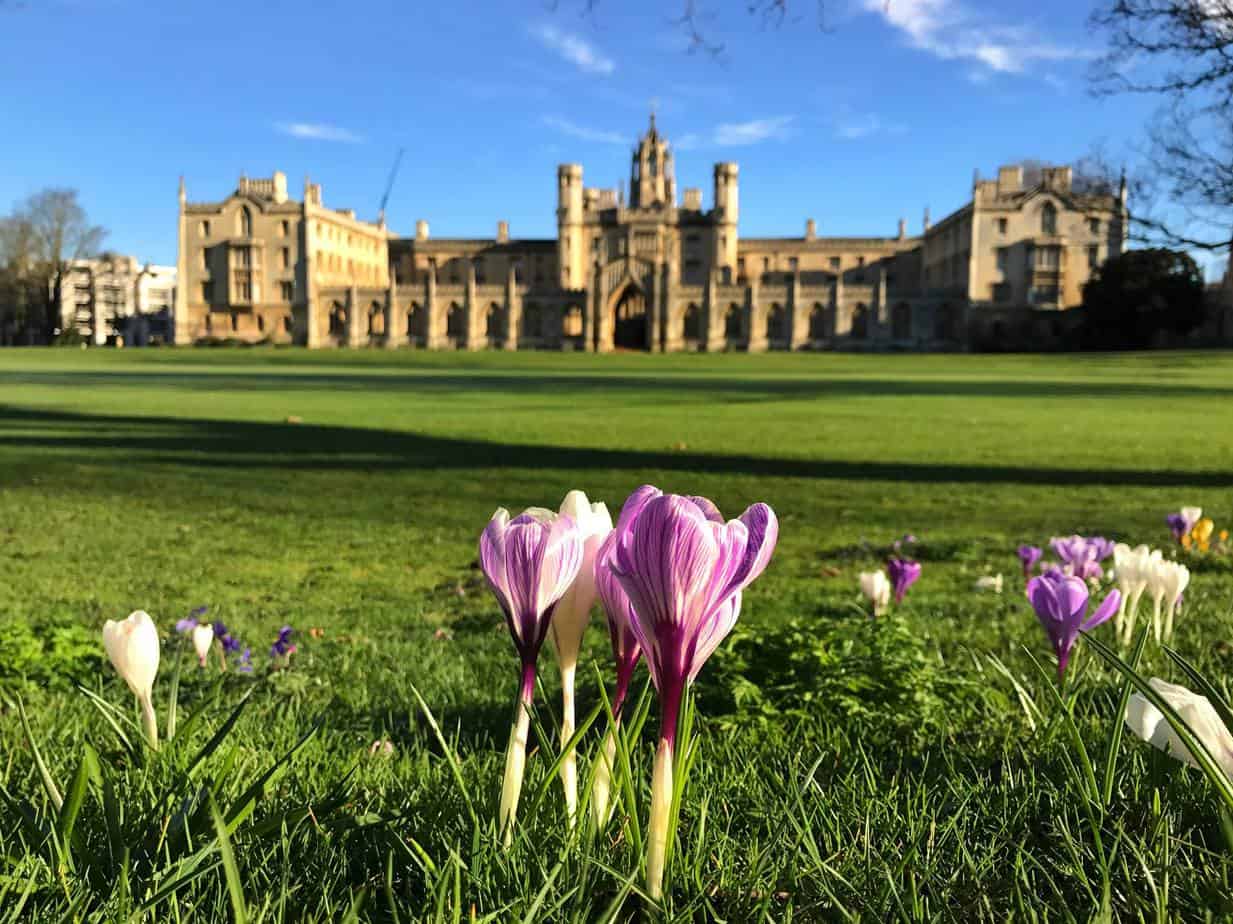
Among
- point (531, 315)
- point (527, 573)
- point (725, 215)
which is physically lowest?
point (527, 573)

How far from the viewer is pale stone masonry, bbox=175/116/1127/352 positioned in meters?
75.5

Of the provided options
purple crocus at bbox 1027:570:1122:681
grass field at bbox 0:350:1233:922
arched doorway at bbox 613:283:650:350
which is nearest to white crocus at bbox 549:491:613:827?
grass field at bbox 0:350:1233:922

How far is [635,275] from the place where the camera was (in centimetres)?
7944

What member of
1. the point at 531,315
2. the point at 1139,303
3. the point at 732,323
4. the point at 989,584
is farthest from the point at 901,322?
the point at 989,584

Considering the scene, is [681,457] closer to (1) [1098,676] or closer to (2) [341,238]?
(1) [1098,676]

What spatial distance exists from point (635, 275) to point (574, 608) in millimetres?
Answer: 79894

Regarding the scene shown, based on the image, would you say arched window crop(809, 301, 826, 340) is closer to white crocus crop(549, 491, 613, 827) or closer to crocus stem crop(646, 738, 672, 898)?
white crocus crop(549, 491, 613, 827)

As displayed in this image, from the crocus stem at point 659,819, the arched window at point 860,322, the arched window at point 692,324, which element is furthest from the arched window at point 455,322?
the crocus stem at point 659,819

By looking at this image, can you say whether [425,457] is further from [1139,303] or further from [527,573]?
[1139,303]

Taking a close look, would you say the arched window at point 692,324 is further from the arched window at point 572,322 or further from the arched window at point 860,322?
the arched window at point 860,322

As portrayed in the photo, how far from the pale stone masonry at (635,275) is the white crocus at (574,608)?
74.2m

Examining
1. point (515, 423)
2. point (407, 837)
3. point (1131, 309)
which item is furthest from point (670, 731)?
point (1131, 309)

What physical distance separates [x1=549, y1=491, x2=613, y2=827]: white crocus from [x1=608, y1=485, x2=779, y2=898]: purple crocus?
113 mm

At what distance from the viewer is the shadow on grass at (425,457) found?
32.8 feet
